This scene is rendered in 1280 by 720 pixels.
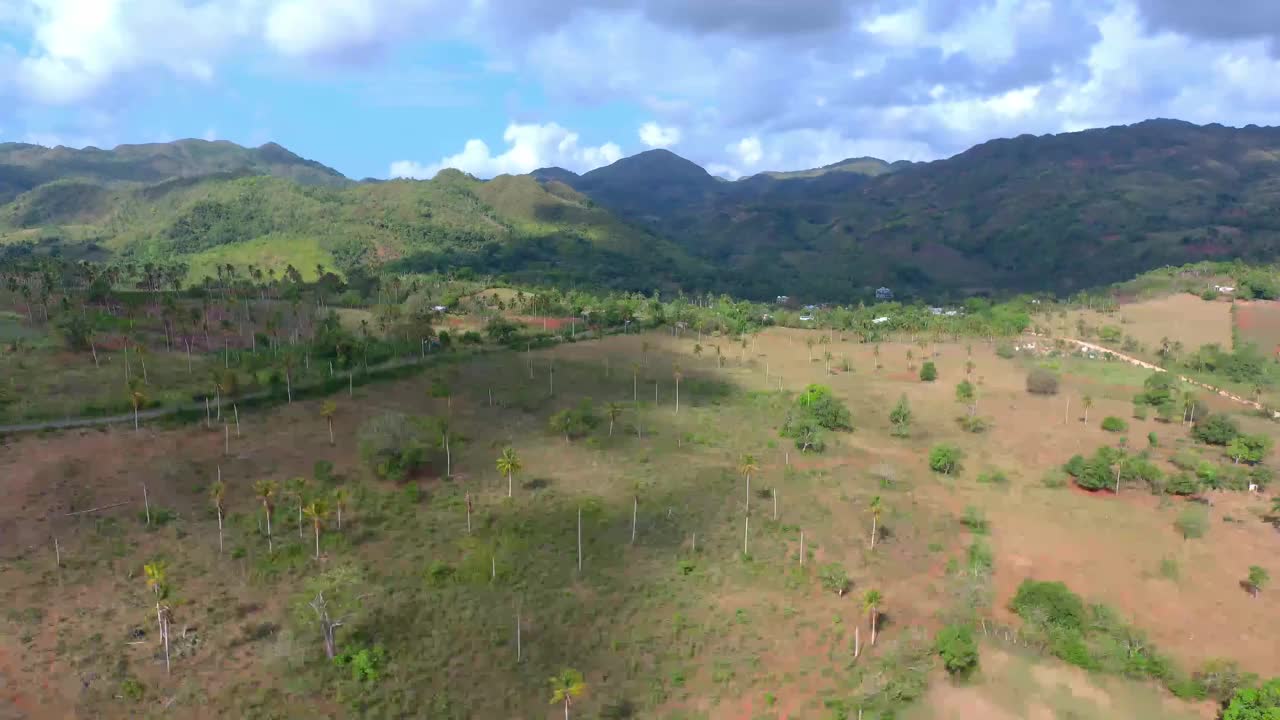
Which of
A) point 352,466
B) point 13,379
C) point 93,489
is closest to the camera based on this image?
point 93,489

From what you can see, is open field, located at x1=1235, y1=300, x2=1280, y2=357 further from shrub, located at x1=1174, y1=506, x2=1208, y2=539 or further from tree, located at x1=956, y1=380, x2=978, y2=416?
shrub, located at x1=1174, y1=506, x2=1208, y2=539

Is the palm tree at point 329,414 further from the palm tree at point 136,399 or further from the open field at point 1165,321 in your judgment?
the open field at point 1165,321

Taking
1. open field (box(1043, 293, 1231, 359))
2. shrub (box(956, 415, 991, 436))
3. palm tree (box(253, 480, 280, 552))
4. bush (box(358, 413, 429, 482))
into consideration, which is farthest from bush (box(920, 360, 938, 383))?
palm tree (box(253, 480, 280, 552))

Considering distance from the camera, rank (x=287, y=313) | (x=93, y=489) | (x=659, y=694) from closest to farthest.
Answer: (x=659, y=694)
(x=93, y=489)
(x=287, y=313)

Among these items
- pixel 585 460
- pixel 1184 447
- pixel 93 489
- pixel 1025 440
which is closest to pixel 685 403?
pixel 585 460

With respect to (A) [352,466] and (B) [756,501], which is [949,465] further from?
(A) [352,466]

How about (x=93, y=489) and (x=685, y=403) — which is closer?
(x=93, y=489)
